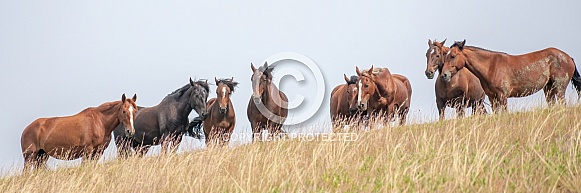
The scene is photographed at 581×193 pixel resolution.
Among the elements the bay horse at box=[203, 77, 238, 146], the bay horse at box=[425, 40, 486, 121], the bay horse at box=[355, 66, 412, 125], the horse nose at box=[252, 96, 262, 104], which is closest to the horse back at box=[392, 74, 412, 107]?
the bay horse at box=[355, 66, 412, 125]

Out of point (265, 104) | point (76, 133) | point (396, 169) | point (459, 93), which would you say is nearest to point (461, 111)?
point (459, 93)

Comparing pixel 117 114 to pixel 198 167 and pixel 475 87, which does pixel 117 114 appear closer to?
pixel 198 167

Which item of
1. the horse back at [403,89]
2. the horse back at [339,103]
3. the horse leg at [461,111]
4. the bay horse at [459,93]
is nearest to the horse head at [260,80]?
the horse back at [339,103]

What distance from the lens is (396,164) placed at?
764 cm

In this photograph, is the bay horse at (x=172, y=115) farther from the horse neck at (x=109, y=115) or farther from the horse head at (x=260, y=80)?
the horse head at (x=260, y=80)

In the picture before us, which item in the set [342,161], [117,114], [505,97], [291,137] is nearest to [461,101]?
[505,97]

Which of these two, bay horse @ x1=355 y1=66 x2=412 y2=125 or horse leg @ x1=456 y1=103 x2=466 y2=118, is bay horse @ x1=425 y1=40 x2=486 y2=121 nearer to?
horse leg @ x1=456 y1=103 x2=466 y2=118

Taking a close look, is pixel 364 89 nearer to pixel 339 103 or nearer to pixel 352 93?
pixel 352 93

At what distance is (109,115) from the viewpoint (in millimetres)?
15391

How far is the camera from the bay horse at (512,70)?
14352mm

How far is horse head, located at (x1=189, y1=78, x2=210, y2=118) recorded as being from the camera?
16.0m

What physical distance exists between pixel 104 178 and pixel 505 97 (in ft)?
27.3

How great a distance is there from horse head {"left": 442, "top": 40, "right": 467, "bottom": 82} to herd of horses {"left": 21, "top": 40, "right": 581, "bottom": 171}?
21mm

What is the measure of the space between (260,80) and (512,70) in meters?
5.34
